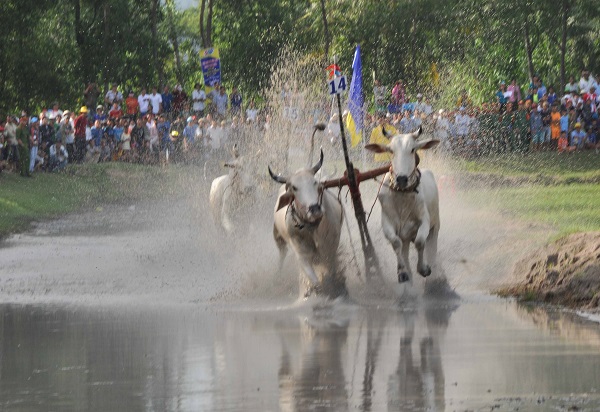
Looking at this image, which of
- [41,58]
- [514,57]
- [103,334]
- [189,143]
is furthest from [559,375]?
[514,57]

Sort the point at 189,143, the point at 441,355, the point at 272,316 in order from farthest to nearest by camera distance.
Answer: the point at 189,143 → the point at 272,316 → the point at 441,355

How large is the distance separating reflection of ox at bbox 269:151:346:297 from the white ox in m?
0.53

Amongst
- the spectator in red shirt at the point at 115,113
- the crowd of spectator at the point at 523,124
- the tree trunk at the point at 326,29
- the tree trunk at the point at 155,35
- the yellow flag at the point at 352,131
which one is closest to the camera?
the yellow flag at the point at 352,131

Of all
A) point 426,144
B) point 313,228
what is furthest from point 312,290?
point 426,144

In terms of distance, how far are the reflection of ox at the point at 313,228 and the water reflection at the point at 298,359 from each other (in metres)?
0.53

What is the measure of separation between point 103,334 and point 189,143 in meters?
23.9

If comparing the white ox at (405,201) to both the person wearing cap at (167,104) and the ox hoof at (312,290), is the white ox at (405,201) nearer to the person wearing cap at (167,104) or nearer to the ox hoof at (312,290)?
the ox hoof at (312,290)

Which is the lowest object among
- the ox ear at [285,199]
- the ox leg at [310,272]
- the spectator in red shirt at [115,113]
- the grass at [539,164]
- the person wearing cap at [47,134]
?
the grass at [539,164]

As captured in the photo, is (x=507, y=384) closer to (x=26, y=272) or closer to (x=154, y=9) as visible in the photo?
(x=26, y=272)

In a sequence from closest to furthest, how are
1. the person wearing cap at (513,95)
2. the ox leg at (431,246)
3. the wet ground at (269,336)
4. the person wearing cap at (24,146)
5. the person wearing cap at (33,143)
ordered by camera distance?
the wet ground at (269,336) < the ox leg at (431,246) < the person wearing cap at (24,146) < the person wearing cap at (33,143) < the person wearing cap at (513,95)

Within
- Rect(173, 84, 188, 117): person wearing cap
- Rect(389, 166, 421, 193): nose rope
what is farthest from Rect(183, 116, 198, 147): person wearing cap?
Rect(389, 166, 421, 193): nose rope

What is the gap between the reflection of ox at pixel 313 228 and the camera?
15.2m

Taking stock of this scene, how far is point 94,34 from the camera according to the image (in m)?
50.3

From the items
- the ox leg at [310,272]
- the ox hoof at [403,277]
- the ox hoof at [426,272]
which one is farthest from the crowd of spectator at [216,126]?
the ox hoof at [403,277]
